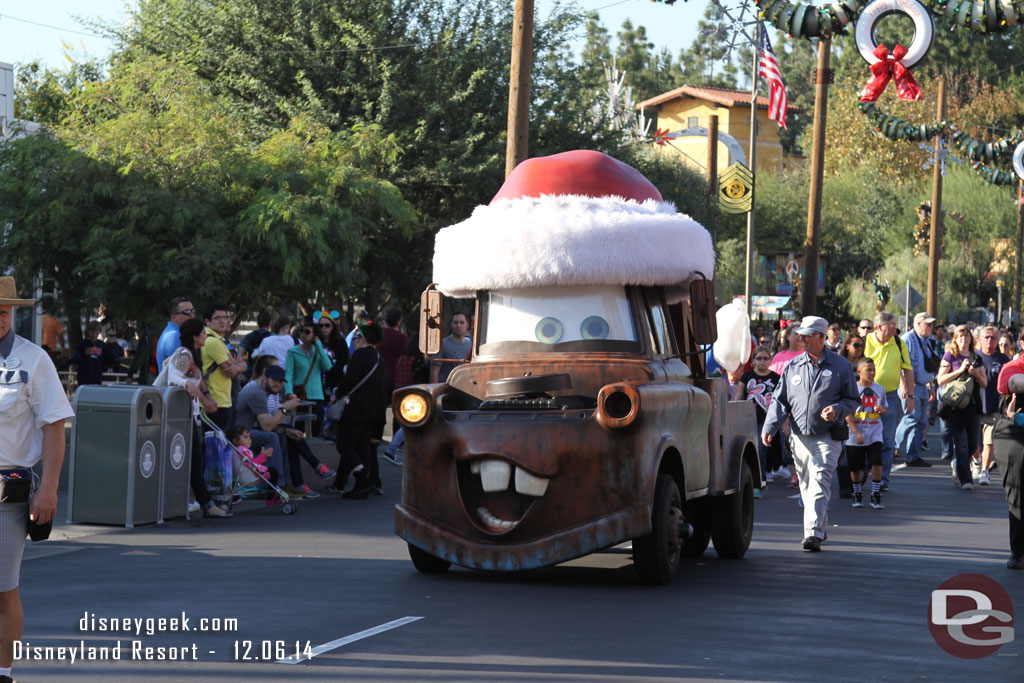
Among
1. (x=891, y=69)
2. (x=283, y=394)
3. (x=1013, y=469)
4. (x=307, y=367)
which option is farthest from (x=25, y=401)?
(x=891, y=69)

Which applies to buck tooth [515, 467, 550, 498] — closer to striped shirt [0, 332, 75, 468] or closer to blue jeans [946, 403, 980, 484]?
striped shirt [0, 332, 75, 468]

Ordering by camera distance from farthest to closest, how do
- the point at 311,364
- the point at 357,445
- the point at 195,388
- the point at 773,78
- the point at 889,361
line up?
the point at 773,78, the point at 889,361, the point at 311,364, the point at 357,445, the point at 195,388

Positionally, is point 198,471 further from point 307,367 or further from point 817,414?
point 817,414

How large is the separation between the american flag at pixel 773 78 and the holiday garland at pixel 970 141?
10.7 m

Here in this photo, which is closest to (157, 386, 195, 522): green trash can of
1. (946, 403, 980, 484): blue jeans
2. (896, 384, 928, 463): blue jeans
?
(946, 403, 980, 484): blue jeans

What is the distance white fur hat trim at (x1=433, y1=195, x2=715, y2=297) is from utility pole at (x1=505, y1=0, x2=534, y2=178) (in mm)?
8270

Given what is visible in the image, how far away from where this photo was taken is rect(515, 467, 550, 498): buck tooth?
9992mm

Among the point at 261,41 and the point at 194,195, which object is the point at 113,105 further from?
the point at 261,41

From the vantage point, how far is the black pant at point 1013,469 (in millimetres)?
11727

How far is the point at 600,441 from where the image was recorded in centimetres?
991

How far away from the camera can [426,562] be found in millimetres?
10570

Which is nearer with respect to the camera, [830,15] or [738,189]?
[830,15]
